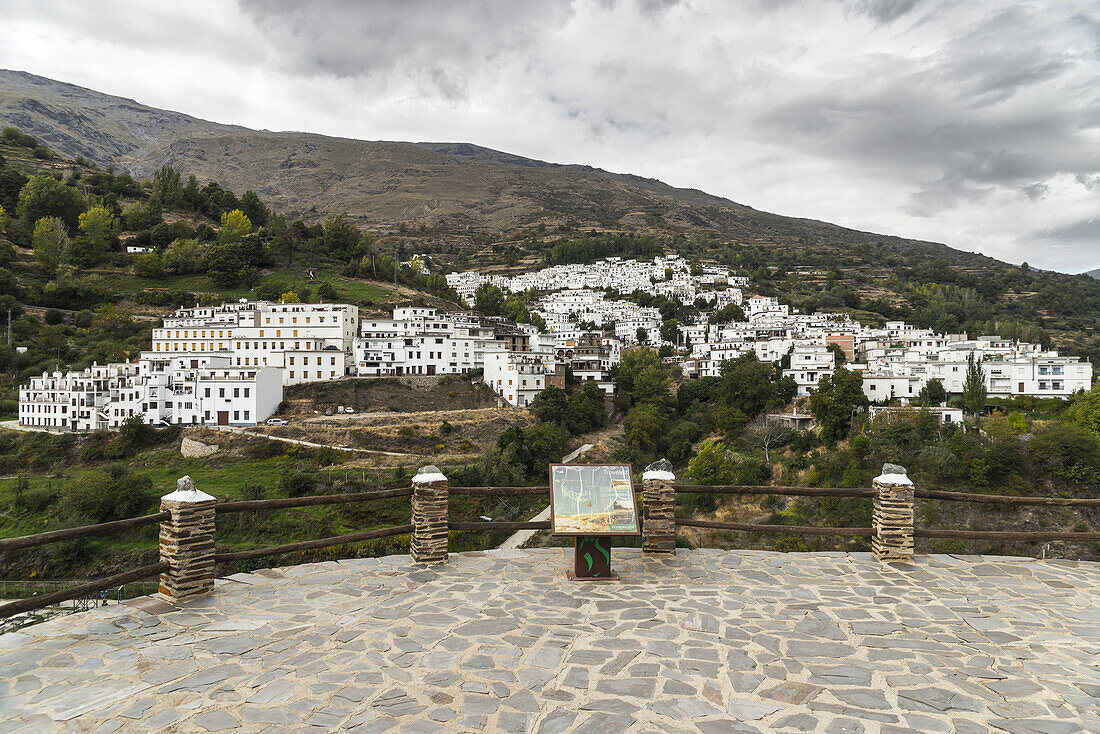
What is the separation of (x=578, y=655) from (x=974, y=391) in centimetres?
4817

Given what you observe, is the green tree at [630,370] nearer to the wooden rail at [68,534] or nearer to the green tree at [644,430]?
the green tree at [644,430]

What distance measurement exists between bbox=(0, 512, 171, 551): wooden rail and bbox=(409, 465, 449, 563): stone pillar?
239cm

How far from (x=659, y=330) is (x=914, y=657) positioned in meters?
75.0

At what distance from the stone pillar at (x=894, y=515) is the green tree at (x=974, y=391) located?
1707 inches

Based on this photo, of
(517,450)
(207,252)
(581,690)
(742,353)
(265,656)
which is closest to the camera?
(581,690)

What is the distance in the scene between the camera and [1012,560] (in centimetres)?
692

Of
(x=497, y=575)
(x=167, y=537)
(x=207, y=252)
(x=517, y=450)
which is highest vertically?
(x=207, y=252)

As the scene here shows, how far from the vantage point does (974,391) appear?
42062 mm

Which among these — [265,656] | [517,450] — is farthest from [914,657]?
[517,450]

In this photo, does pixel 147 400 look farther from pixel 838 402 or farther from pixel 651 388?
pixel 838 402

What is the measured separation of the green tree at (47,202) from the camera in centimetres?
7050

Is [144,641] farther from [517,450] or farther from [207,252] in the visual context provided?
[207,252]

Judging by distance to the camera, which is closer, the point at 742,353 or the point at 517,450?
the point at 517,450

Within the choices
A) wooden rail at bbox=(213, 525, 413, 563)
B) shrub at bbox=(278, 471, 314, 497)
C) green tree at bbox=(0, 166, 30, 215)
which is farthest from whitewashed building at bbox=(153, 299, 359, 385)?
wooden rail at bbox=(213, 525, 413, 563)
